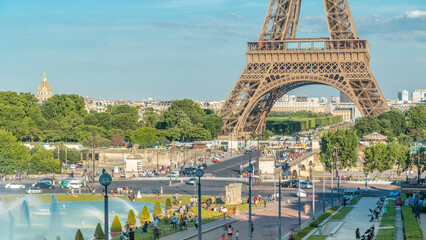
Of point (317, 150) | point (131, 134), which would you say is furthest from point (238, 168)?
point (131, 134)

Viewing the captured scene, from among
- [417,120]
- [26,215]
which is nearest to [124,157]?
Answer: [26,215]

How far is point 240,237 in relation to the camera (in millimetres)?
35969

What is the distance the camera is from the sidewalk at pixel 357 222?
3575 centimetres

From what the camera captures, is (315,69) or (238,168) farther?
(315,69)

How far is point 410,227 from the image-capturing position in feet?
108

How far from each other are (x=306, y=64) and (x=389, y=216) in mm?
63921

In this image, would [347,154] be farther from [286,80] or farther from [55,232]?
[55,232]

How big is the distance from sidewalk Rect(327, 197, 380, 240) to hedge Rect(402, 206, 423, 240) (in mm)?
1741

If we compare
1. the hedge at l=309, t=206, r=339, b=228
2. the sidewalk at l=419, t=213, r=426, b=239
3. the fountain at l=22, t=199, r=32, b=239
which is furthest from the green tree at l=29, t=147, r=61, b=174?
the sidewalk at l=419, t=213, r=426, b=239

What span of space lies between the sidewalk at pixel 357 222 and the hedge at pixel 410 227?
5.71 ft

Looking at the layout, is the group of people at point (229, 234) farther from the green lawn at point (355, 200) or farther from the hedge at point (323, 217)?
the green lawn at point (355, 200)

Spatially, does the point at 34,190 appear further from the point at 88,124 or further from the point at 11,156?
the point at 88,124

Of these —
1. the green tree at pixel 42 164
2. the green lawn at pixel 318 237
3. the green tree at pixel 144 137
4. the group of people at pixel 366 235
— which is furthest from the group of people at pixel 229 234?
the green tree at pixel 144 137

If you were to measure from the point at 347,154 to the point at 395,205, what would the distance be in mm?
30868
